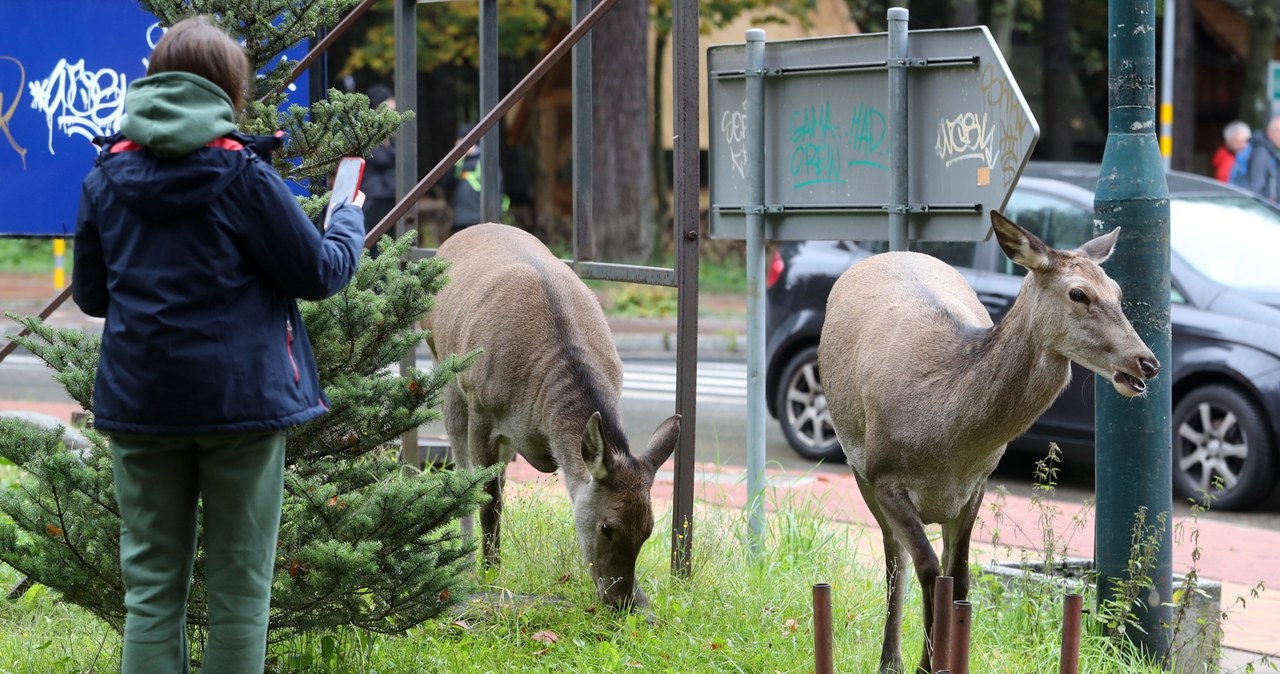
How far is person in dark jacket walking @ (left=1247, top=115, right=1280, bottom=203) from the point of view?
20.1 meters

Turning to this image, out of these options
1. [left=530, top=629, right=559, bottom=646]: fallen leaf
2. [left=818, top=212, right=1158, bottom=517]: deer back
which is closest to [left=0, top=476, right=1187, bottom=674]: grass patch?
[left=530, top=629, right=559, bottom=646]: fallen leaf

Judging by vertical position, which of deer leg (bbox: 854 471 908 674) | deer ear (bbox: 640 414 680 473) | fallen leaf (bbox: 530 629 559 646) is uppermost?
deer ear (bbox: 640 414 680 473)

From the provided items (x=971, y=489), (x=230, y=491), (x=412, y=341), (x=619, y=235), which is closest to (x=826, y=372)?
(x=971, y=489)

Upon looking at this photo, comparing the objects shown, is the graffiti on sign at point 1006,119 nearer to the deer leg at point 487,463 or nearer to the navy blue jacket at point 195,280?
the deer leg at point 487,463

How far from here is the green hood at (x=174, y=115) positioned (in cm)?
398

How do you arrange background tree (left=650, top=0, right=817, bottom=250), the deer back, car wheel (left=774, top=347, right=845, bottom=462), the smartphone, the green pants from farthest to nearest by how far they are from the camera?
background tree (left=650, top=0, right=817, bottom=250) → car wheel (left=774, top=347, right=845, bottom=462) → the deer back → the smartphone → the green pants

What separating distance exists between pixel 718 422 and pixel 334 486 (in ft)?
28.4

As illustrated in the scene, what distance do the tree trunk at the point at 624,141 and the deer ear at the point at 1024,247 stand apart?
55.9 ft

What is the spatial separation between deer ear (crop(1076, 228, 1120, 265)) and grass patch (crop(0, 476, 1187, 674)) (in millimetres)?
1512

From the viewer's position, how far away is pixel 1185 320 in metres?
10.3

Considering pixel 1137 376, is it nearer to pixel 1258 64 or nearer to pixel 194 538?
pixel 194 538

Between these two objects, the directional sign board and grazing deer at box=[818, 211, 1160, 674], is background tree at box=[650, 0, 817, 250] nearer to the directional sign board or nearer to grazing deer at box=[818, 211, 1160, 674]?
the directional sign board

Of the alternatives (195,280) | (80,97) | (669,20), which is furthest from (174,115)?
(669,20)

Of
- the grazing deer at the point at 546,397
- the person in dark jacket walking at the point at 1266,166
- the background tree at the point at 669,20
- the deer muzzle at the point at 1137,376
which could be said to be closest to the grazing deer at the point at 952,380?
the deer muzzle at the point at 1137,376
